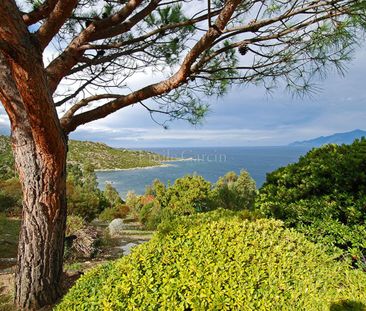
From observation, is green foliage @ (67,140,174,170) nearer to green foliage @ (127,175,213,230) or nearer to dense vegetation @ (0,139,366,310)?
green foliage @ (127,175,213,230)

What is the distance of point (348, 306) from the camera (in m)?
1.64

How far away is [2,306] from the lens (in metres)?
3.05

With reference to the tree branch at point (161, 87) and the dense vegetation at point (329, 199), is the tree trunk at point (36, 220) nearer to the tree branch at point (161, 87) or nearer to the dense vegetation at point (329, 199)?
the tree branch at point (161, 87)

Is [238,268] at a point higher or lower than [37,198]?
lower

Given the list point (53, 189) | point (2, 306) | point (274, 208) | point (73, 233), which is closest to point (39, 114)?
point (53, 189)

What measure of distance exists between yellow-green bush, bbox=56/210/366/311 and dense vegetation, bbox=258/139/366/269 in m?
0.84

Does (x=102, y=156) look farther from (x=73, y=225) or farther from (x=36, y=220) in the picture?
(x=36, y=220)

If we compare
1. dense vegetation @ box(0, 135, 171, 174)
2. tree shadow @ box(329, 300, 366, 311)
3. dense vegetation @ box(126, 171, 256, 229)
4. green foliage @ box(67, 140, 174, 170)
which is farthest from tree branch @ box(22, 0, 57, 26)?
green foliage @ box(67, 140, 174, 170)

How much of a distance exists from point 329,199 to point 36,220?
123 inches

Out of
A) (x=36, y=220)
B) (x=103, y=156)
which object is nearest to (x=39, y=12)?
(x=36, y=220)

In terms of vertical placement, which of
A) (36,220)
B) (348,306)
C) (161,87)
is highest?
(161,87)

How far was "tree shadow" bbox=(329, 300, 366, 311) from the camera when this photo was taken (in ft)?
5.25

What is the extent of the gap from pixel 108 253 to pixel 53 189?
5.32 m

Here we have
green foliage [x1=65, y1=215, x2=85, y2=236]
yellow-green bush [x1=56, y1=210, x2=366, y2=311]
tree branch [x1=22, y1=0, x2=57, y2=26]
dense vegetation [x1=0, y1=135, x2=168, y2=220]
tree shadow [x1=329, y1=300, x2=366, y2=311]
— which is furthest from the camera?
dense vegetation [x1=0, y1=135, x2=168, y2=220]
